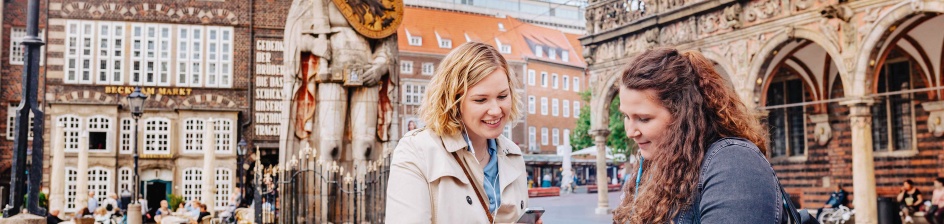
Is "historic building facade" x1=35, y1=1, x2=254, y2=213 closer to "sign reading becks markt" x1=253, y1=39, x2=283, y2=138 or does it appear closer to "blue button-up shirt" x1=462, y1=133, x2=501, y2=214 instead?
"sign reading becks markt" x1=253, y1=39, x2=283, y2=138

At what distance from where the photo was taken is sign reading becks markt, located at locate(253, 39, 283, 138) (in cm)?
3241

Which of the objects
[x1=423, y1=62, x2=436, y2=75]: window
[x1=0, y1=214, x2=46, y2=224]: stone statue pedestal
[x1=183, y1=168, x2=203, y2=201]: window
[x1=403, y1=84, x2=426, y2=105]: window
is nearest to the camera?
[x1=0, y1=214, x2=46, y2=224]: stone statue pedestal

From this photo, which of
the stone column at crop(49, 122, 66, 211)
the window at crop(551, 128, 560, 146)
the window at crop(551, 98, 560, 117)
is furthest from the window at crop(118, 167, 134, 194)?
the window at crop(551, 128, 560, 146)

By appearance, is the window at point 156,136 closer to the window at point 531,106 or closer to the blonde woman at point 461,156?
the window at point 531,106

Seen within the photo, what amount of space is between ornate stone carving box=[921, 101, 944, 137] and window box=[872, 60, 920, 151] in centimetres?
46

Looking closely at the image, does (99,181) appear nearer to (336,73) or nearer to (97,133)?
(97,133)

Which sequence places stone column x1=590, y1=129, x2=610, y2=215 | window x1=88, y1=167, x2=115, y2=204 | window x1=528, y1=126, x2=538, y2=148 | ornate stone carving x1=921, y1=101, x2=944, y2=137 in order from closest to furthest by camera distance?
ornate stone carving x1=921, y1=101, x2=944, y2=137 → stone column x1=590, y1=129, x2=610, y2=215 → window x1=88, y1=167, x2=115, y2=204 → window x1=528, y1=126, x2=538, y2=148

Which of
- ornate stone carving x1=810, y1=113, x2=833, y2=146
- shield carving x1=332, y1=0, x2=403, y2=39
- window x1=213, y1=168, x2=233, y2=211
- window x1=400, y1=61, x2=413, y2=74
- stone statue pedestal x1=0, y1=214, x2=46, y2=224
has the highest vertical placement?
window x1=400, y1=61, x2=413, y2=74

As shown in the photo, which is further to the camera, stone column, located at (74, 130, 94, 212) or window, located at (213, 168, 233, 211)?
window, located at (213, 168, 233, 211)

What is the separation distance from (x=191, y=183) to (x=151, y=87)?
378cm

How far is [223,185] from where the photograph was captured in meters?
32.1

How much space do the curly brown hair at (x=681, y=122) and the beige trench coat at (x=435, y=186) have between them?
18.0 inches

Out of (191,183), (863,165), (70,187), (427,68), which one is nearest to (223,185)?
(191,183)

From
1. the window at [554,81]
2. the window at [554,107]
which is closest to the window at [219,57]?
the window at [554,81]
